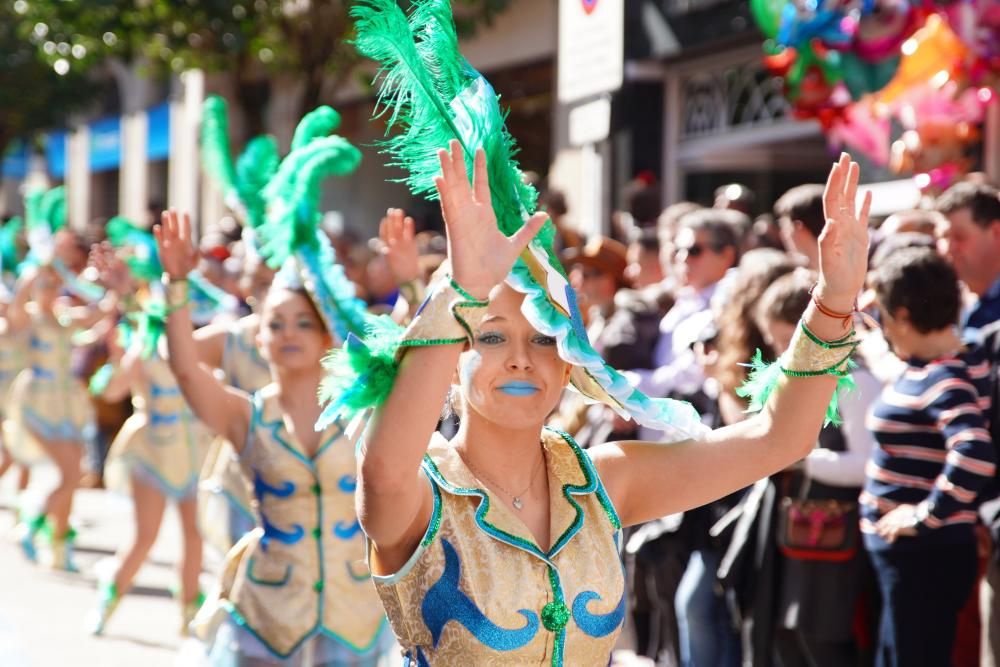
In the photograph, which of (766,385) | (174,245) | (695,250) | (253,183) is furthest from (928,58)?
(766,385)

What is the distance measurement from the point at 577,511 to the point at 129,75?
24466 mm

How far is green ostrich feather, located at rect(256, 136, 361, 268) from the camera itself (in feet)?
15.4

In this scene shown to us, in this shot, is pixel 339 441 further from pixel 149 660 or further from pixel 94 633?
pixel 94 633

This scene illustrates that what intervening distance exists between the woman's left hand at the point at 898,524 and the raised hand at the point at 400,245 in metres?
1.72

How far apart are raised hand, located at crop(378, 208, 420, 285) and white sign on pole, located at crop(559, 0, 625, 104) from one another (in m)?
1.87

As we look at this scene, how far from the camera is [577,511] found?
278 centimetres

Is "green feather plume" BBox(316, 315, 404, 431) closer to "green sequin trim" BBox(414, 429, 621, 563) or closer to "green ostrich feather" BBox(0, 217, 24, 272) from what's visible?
"green sequin trim" BBox(414, 429, 621, 563)

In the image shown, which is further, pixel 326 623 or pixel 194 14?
pixel 194 14

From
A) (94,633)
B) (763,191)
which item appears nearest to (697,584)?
(94,633)

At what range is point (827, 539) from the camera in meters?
4.77

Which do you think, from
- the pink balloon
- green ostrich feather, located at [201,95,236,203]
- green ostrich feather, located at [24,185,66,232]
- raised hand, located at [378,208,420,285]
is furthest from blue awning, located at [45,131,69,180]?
raised hand, located at [378,208,420,285]

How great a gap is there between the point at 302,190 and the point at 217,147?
5.27 feet

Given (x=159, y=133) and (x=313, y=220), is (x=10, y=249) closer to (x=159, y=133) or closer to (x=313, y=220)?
(x=313, y=220)

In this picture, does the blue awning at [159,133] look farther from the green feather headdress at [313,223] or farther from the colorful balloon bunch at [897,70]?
the green feather headdress at [313,223]
